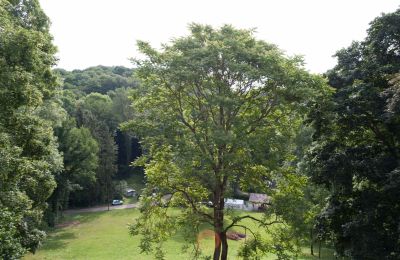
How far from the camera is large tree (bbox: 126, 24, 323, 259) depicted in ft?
54.7

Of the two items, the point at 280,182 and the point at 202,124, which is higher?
the point at 202,124

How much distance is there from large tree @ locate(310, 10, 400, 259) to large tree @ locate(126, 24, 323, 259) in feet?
7.08

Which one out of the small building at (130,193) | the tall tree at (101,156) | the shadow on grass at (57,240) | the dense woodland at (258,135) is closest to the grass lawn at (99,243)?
the shadow on grass at (57,240)

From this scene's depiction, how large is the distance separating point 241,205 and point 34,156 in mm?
43109

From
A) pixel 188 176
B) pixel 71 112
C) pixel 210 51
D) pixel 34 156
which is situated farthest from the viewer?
pixel 71 112

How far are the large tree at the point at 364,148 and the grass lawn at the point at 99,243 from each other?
46.2 feet

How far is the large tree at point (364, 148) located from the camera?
16891mm

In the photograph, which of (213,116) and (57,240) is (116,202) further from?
(213,116)

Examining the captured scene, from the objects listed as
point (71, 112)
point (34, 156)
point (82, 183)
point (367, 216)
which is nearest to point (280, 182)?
point (367, 216)

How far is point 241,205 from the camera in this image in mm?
58344

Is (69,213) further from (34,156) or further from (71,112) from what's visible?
(34,156)

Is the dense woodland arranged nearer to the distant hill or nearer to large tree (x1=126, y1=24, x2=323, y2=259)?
large tree (x1=126, y1=24, x2=323, y2=259)

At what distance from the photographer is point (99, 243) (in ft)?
126

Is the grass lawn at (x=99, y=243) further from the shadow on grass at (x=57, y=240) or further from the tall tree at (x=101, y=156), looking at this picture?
the tall tree at (x=101, y=156)
